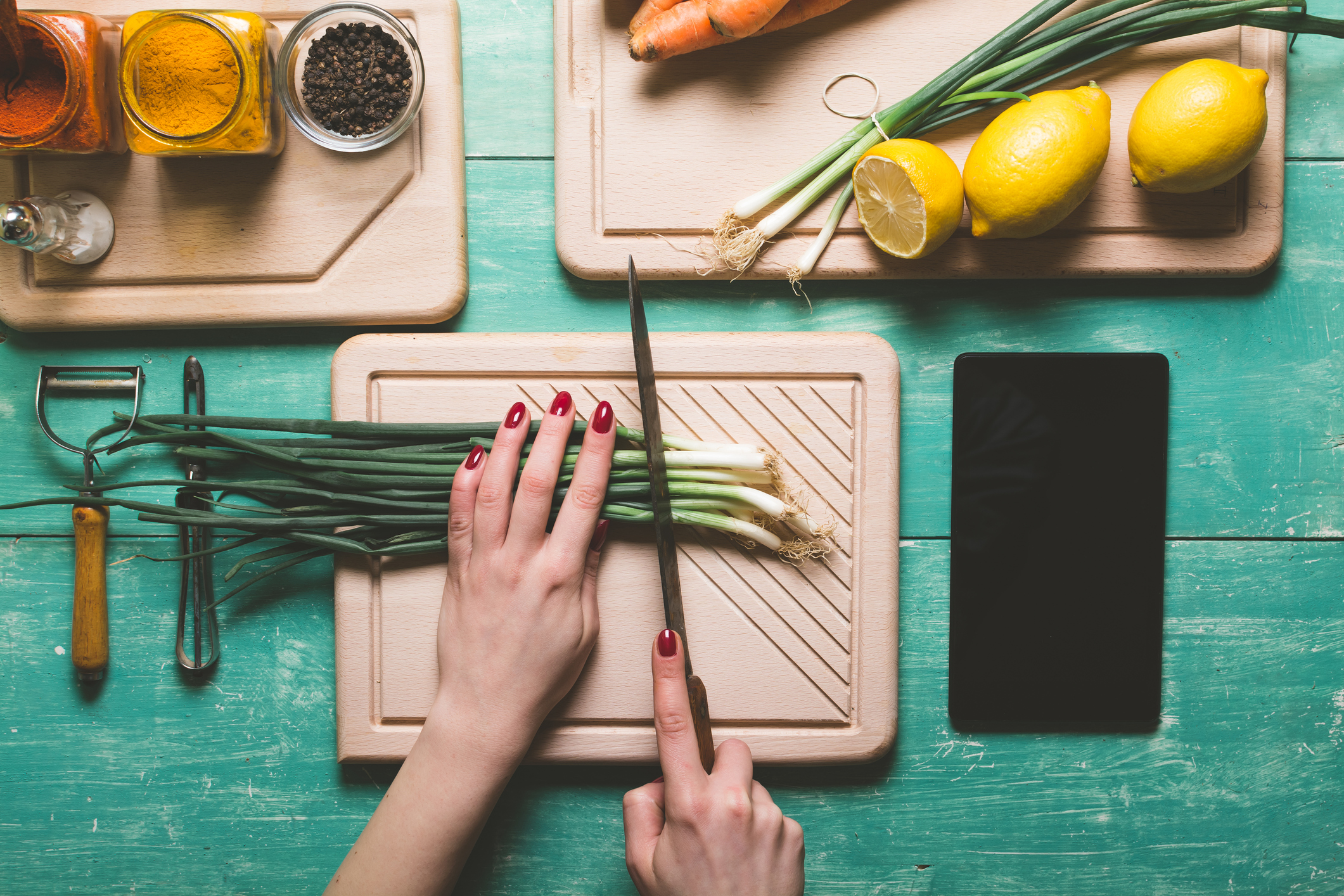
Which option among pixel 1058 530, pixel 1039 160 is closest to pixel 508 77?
pixel 1039 160

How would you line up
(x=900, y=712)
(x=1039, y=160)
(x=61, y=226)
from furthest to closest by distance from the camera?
1. (x=900, y=712)
2. (x=61, y=226)
3. (x=1039, y=160)

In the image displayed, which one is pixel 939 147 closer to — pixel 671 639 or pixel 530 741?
pixel 671 639

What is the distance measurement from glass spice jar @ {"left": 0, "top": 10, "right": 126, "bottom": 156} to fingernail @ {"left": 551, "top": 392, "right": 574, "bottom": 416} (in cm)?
63

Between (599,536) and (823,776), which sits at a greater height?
(599,536)

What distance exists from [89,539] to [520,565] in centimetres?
58

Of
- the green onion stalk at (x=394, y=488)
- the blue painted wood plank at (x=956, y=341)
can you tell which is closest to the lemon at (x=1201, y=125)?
the blue painted wood plank at (x=956, y=341)

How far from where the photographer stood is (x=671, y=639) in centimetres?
86

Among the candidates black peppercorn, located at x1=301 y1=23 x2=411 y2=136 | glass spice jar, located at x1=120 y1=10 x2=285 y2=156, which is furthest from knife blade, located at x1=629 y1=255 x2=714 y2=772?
glass spice jar, located at x1=120 y1=10 x2=285 y2=156

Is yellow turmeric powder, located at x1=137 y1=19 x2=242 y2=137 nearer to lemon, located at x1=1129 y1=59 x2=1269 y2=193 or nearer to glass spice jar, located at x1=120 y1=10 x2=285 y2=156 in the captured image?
glass spice jar, located at x1=120 y1=10 x2=285 y2=156

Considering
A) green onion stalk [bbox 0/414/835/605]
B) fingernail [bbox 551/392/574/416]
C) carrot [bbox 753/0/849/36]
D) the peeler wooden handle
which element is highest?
carrot [bbox 753/0/849/36]

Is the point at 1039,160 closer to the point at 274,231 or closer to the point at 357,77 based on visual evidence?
the point at 357,77

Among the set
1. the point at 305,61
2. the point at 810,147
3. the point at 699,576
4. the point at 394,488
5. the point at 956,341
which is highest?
Answer: the point at 305,61

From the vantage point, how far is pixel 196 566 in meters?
0.94

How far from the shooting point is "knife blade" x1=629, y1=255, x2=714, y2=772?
2.77ft
